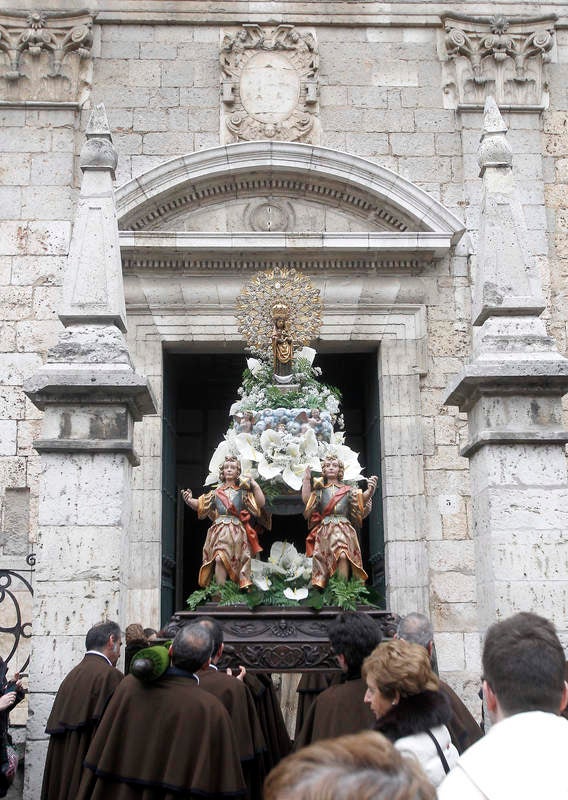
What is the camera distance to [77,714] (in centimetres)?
486

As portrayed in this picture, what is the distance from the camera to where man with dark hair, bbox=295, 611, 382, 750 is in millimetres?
3984

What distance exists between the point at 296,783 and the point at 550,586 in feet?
15.2

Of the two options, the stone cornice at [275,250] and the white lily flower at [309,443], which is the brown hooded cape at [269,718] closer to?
the white lily flower at [309,443]

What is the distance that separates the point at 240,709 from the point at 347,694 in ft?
2.95

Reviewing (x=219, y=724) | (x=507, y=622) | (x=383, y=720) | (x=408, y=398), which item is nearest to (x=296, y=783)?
(x=507, y=622)

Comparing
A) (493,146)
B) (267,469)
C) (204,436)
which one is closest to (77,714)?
(267,469)

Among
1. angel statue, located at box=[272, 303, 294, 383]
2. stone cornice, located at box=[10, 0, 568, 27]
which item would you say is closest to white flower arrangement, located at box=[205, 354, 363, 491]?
angel statue, located at box=[272, 303, 294, 383]

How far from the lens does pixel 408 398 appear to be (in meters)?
9.73

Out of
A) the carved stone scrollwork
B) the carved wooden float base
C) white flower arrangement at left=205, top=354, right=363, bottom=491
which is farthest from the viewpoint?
the carved stone scrollwork

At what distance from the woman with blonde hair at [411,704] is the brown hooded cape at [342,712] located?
68 centimetres

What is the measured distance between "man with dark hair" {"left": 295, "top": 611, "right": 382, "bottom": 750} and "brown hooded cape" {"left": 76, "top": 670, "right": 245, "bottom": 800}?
43 centimetres

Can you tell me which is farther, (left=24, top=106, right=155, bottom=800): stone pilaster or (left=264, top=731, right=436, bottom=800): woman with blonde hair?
(left=24, top=106, right=155, bottom=800): stone pilaster

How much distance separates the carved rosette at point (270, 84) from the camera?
407 inches

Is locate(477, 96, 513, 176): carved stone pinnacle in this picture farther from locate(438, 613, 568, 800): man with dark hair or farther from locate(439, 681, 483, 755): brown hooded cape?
locate(438, 613, 568, 800): man with dark hair
